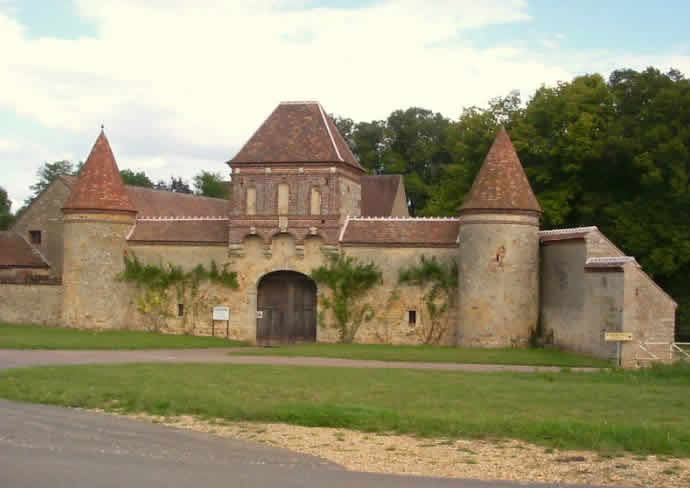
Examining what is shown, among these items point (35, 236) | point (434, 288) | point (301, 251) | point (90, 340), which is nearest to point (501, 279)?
point (434, 288)

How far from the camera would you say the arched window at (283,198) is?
37081mm

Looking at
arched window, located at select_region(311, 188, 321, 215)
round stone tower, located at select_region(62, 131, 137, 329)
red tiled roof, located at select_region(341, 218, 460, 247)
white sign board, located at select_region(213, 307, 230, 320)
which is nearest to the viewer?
red tiled roof, located at select_region(341, 218, 460, 247)

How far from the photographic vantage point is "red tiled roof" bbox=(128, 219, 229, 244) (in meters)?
38.3

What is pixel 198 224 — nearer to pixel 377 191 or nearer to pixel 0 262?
pixel 0 262

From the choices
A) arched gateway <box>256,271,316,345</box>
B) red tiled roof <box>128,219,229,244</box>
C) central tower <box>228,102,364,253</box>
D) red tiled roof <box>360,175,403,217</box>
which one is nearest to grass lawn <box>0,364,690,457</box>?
central tower <box>228,102,364,253</box>

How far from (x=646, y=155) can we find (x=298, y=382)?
2348 centimetres

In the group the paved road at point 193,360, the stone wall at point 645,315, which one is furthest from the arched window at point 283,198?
the stone wall at point 645,315

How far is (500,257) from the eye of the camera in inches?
1326

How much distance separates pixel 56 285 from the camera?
128 ft

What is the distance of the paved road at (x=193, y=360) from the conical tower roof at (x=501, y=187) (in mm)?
7826

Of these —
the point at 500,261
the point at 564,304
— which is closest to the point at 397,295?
the point at 500,261

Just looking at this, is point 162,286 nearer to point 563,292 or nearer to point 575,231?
point 563,292

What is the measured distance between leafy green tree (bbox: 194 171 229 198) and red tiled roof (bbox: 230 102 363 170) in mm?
50477

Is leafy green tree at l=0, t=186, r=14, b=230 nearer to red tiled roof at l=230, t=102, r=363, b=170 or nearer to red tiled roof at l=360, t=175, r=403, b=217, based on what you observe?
red tiled roof at l=360, t=175, r=403, b=217
